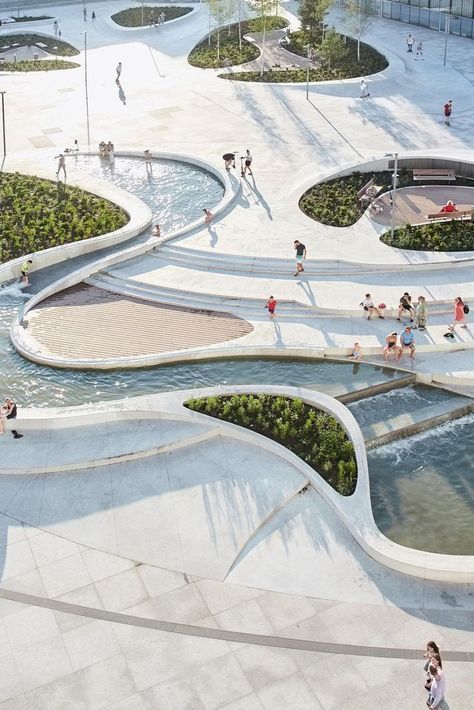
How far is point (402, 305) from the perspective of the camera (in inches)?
1158

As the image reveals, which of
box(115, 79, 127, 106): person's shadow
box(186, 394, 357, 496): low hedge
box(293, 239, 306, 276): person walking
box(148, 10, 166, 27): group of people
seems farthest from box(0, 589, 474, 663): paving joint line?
box(148, 10, 166, 27): group of people

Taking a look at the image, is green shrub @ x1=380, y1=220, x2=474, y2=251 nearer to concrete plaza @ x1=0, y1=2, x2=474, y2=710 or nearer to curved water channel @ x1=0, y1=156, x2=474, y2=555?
concrete plaza @ x1=0, y1=2, x2=474, y2=710

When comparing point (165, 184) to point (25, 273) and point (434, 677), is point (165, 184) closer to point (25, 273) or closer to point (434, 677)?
point (25, 273)

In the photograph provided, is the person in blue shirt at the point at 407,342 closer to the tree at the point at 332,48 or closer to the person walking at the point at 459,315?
the person walking at the point at 459,315

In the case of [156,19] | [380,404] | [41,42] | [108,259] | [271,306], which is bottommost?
[380,404]

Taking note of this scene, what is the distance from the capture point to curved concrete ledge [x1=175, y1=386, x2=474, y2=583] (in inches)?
787

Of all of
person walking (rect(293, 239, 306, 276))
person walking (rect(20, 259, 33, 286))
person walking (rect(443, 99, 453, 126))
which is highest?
person walking (rect(443, 99, 453, 126))

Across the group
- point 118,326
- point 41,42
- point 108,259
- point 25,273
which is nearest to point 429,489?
point 118,326

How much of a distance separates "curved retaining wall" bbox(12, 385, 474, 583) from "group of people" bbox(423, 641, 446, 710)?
345cm

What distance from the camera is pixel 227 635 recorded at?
18.8 m

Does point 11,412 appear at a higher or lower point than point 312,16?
lower

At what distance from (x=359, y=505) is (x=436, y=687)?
5.87 meters

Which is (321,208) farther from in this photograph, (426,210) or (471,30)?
(471,30)

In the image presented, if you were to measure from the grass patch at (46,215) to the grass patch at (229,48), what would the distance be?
22890 mm
